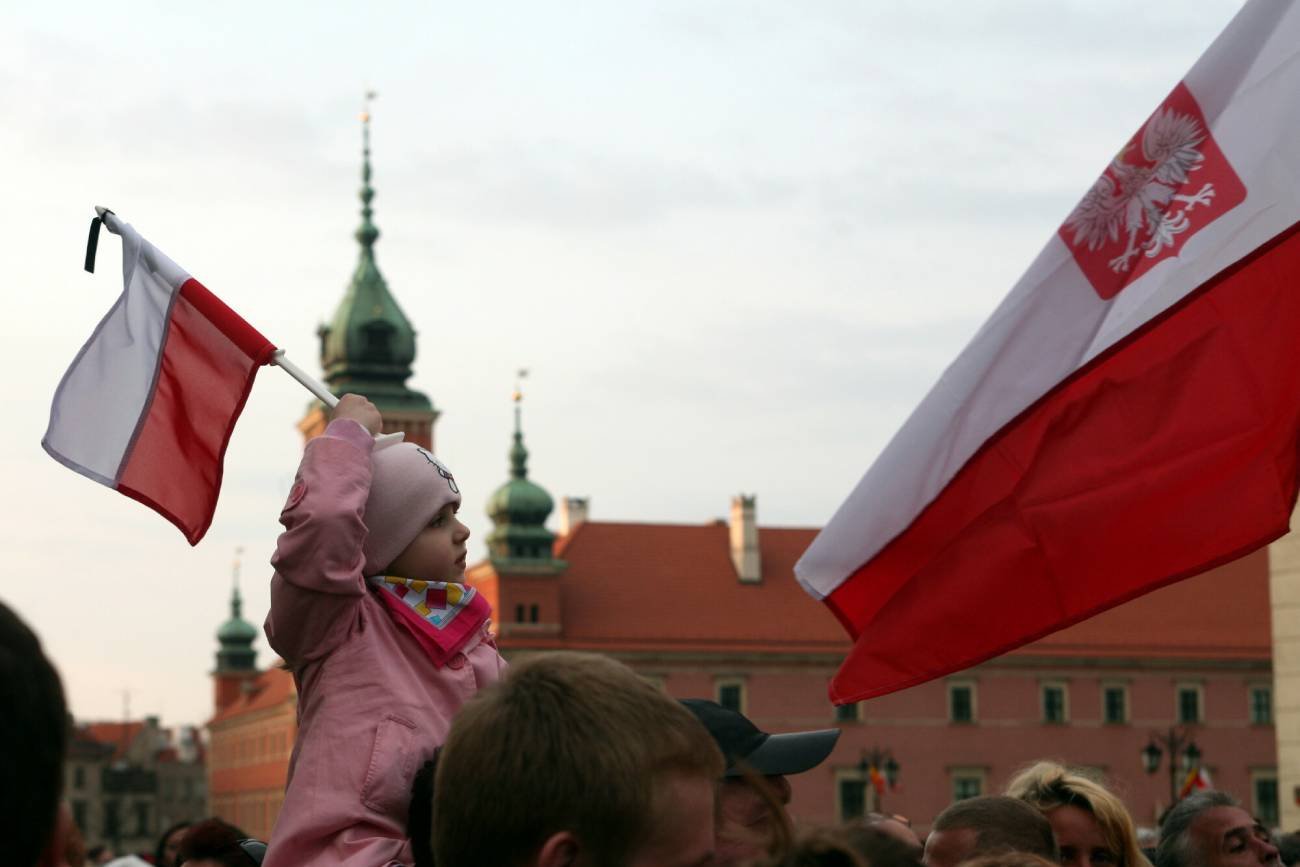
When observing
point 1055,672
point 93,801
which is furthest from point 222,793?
point 1055,672

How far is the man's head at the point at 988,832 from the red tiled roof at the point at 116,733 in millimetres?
124079

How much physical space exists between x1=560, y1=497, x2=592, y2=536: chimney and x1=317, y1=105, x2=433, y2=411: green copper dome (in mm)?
6309

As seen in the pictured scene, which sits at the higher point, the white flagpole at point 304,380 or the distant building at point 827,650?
the distant building at point 827,650

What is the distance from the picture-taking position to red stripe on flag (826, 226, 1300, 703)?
4.82 m

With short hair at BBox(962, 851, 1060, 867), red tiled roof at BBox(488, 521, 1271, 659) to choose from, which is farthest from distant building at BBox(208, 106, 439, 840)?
short hair at BBox(962, 851, 1060, 867)

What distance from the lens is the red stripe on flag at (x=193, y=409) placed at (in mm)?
4793

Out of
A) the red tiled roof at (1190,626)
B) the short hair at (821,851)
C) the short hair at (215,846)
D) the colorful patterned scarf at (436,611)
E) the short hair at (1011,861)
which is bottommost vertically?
the short hair at (1011,861)

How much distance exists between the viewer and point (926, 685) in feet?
228

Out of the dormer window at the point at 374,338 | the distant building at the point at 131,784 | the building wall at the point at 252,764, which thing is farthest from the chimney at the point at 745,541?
the distant building at the point at 131,784

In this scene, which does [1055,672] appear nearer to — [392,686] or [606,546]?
[606,546]

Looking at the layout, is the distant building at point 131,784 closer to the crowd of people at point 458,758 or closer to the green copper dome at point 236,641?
the green copper dome at point 236,641

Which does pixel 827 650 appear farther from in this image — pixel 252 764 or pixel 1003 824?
pixel 1003 824

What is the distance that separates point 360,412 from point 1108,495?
203 centimetres

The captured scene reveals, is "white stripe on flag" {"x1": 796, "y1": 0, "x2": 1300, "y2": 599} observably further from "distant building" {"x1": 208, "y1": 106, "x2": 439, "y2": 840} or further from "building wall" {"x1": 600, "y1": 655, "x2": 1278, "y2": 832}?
"building wall" {"x1": 600, "y1": 655, "x2": 1278, "y2": 832}
